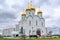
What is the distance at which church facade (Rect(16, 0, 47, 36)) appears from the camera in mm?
48719

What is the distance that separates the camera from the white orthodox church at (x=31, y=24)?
4875 centimetres

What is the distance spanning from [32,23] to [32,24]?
28 cm

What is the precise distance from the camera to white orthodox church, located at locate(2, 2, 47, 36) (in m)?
48.8

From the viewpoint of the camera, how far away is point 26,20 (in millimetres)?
49750

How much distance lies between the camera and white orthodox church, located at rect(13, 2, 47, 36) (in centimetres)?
4872

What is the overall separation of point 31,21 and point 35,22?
1293 mm

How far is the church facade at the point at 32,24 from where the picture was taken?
48.7 meters

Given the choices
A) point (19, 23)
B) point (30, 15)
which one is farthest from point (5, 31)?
point (30, 15)

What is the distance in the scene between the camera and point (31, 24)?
161ft

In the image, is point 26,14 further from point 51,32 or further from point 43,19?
point 51,32

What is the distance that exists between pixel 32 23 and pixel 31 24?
396 millimetres

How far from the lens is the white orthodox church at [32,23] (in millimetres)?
48719

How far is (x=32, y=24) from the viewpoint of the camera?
48.9 metres

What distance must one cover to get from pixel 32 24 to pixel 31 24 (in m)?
0.28
